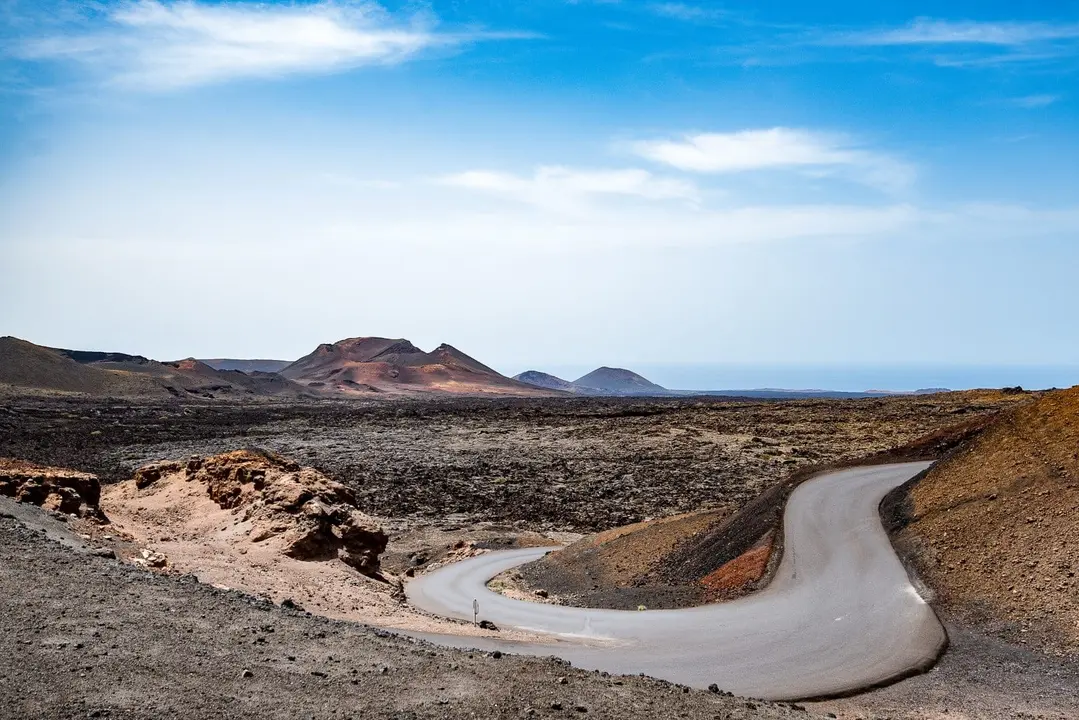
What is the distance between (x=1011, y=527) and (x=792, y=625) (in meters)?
5.86

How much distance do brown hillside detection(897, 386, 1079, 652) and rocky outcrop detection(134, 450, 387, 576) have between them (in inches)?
564

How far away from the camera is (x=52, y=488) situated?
18500 mm

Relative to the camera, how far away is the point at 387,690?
9.32 meters

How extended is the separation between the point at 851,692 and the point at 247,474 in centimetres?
1723

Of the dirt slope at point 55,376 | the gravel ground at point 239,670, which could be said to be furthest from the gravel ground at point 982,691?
the dirt slope at point 55,376

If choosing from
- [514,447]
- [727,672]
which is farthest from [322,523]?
[514,447]

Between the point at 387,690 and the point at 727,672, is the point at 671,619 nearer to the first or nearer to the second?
the point at 727,672

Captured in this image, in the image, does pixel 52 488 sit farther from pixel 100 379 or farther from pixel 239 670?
pixel 100 379

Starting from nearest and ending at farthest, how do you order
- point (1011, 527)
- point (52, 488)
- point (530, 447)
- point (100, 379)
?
point (52, 488), point (1011, 527), point (530, 447), point (100, 379)

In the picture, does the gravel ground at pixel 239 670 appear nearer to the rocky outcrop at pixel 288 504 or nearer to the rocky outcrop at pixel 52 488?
the rocky outcrop at pixel 52 488

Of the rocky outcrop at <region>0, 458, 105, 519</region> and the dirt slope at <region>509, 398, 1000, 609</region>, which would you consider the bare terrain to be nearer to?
the dirt slope at <region>509, 398, 1000, 609</region>

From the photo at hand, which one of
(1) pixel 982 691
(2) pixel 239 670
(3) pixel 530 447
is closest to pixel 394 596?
(2) pixel 239 670

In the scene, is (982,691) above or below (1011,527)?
below

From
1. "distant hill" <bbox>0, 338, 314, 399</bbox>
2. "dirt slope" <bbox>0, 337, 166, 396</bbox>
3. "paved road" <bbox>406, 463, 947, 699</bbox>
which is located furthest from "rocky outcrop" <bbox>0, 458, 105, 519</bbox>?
"dirt slope" <bbox>0, 337, 166, 396</bbox>
